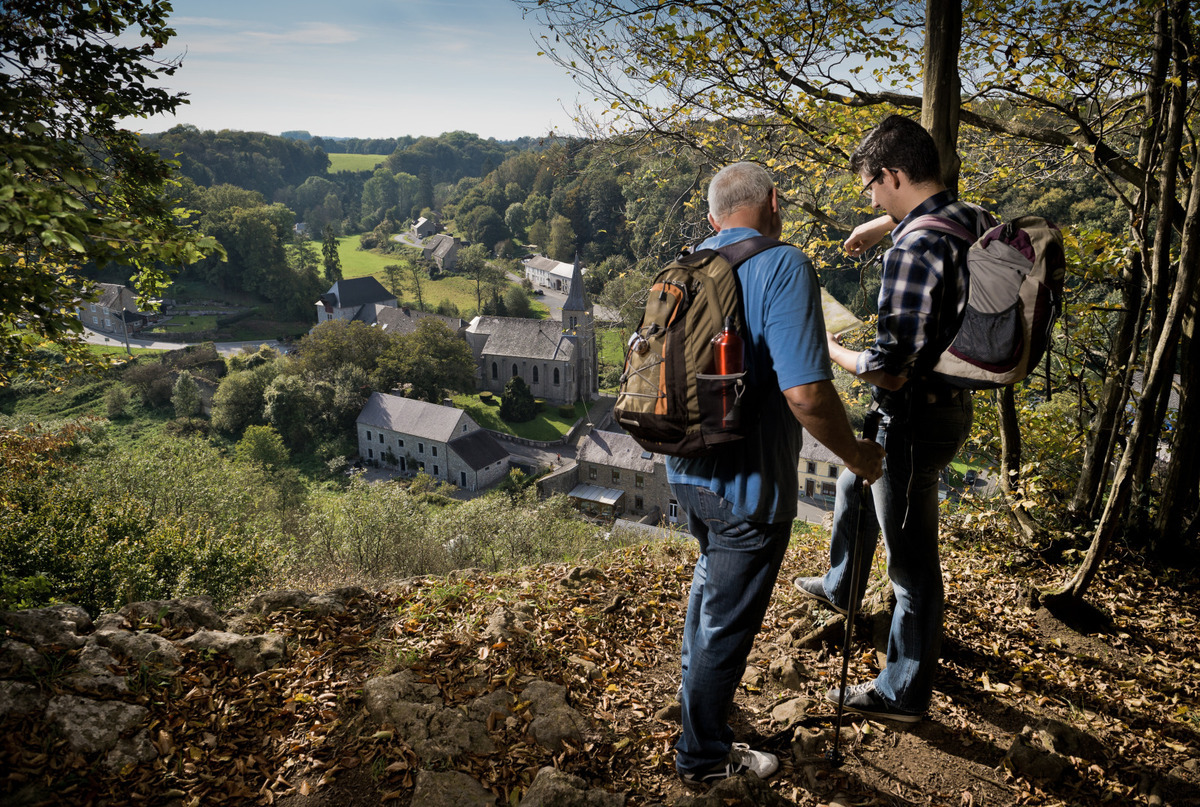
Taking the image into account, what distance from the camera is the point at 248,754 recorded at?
8.02 ft

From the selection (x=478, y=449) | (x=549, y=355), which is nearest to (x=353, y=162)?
(x=549, y=355)

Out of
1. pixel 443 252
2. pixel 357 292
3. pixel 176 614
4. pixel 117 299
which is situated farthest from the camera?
pixel 443 252

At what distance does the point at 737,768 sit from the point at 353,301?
204 feet

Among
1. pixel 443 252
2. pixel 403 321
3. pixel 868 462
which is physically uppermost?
pixel 443 252

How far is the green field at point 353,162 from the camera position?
11918 cm

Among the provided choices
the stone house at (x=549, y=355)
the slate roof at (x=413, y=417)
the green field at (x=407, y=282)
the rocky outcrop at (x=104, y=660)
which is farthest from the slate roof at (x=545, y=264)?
the rocky outcrop at (x=104, y=660)

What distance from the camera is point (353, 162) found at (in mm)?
123812

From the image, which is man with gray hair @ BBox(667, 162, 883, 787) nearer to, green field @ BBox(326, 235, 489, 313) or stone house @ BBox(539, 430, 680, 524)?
stone house @ BBox(539, 430, 680, 524)

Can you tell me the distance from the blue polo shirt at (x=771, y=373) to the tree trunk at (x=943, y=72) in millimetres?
1396

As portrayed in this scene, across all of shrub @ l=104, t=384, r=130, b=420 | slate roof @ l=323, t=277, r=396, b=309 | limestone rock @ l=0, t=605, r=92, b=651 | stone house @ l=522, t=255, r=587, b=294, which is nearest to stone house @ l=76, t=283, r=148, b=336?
→ shrub @ l=104, t=384, r=130, b=420

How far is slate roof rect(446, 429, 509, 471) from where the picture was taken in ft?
112

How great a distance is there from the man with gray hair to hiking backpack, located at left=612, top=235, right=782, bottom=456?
0.19ft

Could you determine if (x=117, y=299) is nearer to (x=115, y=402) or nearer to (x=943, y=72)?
(x=115, y=402)

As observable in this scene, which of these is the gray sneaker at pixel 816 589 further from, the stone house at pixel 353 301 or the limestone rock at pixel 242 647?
the stone house at pixel 353 301
